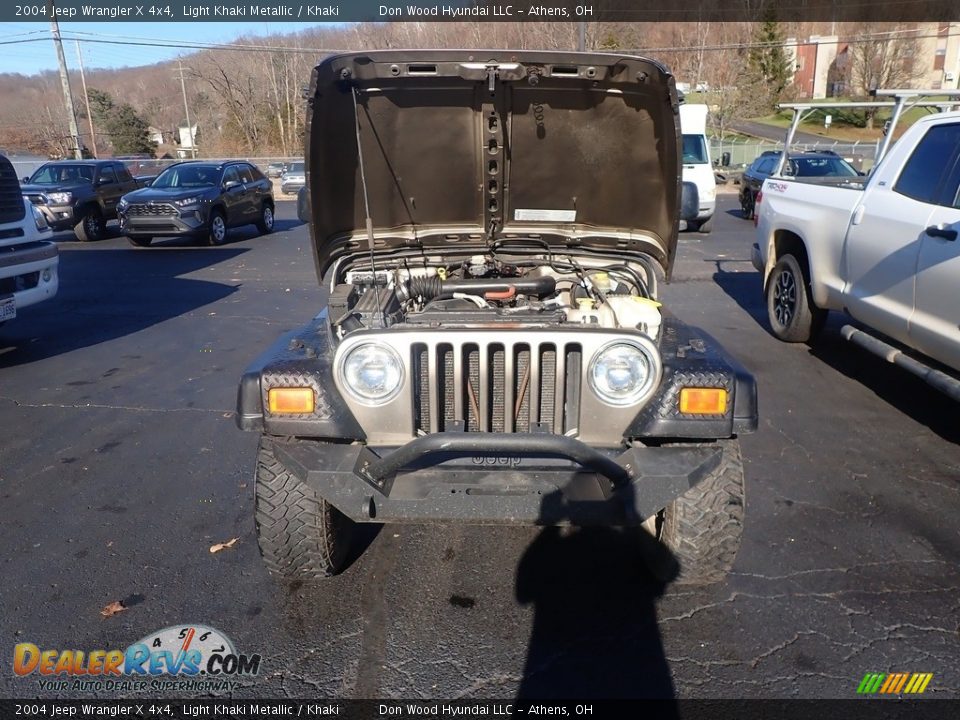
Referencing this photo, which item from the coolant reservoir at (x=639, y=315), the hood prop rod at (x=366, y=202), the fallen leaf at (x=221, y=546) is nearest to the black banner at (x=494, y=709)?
the fallen leaf at (x=221, y=546)

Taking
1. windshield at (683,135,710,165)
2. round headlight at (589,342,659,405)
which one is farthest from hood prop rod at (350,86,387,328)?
windshield at (683,135,710,165)

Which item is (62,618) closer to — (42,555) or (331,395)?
(42,555)

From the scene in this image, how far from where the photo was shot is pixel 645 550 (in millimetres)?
3336

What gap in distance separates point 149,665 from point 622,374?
213cm

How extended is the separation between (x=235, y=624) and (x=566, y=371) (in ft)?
5.59

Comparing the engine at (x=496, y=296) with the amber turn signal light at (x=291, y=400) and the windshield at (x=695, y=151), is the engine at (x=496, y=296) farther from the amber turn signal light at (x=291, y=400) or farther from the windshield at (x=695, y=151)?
the windshield at (x=695, y=151)

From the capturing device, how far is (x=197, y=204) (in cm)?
1401

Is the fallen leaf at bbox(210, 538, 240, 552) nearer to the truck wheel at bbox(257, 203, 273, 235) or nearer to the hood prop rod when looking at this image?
the hood prop rod

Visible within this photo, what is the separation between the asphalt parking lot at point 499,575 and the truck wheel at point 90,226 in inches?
449

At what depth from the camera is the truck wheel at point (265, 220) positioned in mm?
16797

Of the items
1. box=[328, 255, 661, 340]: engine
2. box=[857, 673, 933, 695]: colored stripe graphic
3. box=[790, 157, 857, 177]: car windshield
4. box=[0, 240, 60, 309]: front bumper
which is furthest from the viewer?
box=[790, 157, 857, 177]: car windshield

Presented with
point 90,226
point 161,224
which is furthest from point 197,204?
point 90,226

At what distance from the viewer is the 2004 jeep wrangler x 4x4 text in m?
2.63

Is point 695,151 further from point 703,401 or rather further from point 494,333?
point 494,333
